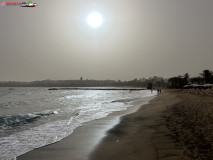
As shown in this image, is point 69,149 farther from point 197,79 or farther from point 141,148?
point 197,79

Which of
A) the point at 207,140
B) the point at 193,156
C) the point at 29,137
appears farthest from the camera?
the point at 29,137

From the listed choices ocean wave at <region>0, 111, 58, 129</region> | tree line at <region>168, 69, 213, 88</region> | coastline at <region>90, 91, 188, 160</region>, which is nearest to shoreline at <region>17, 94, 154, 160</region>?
coastline at <region>90, 91, 188, 160</region>

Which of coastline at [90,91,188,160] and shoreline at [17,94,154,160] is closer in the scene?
coastline at [90,91,188,160]

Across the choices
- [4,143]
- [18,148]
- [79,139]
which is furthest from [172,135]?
[4,143]

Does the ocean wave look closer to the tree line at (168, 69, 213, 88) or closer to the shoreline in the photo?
the shoreline

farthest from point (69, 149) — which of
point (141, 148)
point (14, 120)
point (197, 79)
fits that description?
point (197, 79)

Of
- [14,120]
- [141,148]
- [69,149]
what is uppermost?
[141,148]

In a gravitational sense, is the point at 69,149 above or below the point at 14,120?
above

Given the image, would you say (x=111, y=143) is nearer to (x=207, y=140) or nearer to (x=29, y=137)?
(x=207, y=140)

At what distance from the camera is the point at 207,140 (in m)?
7.12

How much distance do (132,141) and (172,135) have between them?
1633 mm

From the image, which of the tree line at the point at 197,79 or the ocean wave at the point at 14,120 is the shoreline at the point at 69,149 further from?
the tree line at the point at 197,79

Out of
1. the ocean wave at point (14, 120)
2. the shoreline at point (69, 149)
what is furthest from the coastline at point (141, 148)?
the ocean wave at point (14, 120)

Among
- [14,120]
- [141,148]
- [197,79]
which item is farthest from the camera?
[197,79]
